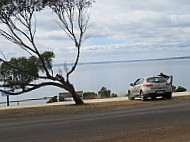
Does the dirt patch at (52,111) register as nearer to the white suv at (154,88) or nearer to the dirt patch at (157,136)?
the white suv at (154,88)

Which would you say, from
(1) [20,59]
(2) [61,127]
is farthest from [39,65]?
(2) [61,127]

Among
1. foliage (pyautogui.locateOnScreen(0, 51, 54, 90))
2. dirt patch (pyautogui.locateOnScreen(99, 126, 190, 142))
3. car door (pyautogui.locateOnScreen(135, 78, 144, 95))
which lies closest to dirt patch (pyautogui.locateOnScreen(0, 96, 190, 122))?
car door (pyautogui.locateOnScreen(135, 78, 144, 95))

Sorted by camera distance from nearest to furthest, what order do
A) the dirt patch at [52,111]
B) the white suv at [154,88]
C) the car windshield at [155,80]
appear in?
the dirt patch at [52,111] → the white suv at [154,88] → the car windshield at [155,80]

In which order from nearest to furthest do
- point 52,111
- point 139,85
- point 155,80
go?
point 52,111 < point 155,80 < point 139,85

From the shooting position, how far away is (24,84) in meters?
19.2

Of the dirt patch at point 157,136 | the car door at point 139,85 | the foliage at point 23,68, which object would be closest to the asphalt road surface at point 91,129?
the dirt patch at point 157,136

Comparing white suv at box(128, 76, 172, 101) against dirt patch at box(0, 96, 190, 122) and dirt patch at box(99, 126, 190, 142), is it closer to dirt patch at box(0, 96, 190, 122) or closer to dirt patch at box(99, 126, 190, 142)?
dirt patch at box(0, 96, 190, 122)

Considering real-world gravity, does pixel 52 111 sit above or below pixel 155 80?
below

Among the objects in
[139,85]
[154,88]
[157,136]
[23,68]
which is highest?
[23,68]

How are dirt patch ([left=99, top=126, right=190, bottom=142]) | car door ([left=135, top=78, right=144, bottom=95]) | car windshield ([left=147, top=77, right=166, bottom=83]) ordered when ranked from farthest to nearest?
1. car door ([left=135, top=78, right=144, bottom=95])
2. car windshield ([left=147, top=77, right=166, bottom=83])
3. dirt patch ([left=99, top=126, right=190, bottom=142])

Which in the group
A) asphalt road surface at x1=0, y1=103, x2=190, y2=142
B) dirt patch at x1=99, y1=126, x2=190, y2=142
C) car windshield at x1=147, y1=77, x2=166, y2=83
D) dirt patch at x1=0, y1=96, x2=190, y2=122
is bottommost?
dirt patch at x1=99, y1=126, x2=190, y2=142

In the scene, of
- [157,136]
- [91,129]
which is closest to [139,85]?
[91,129]

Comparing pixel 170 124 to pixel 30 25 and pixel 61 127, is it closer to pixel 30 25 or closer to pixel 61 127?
pixel 61 127

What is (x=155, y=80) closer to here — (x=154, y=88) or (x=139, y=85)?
(x=154, y=88)
